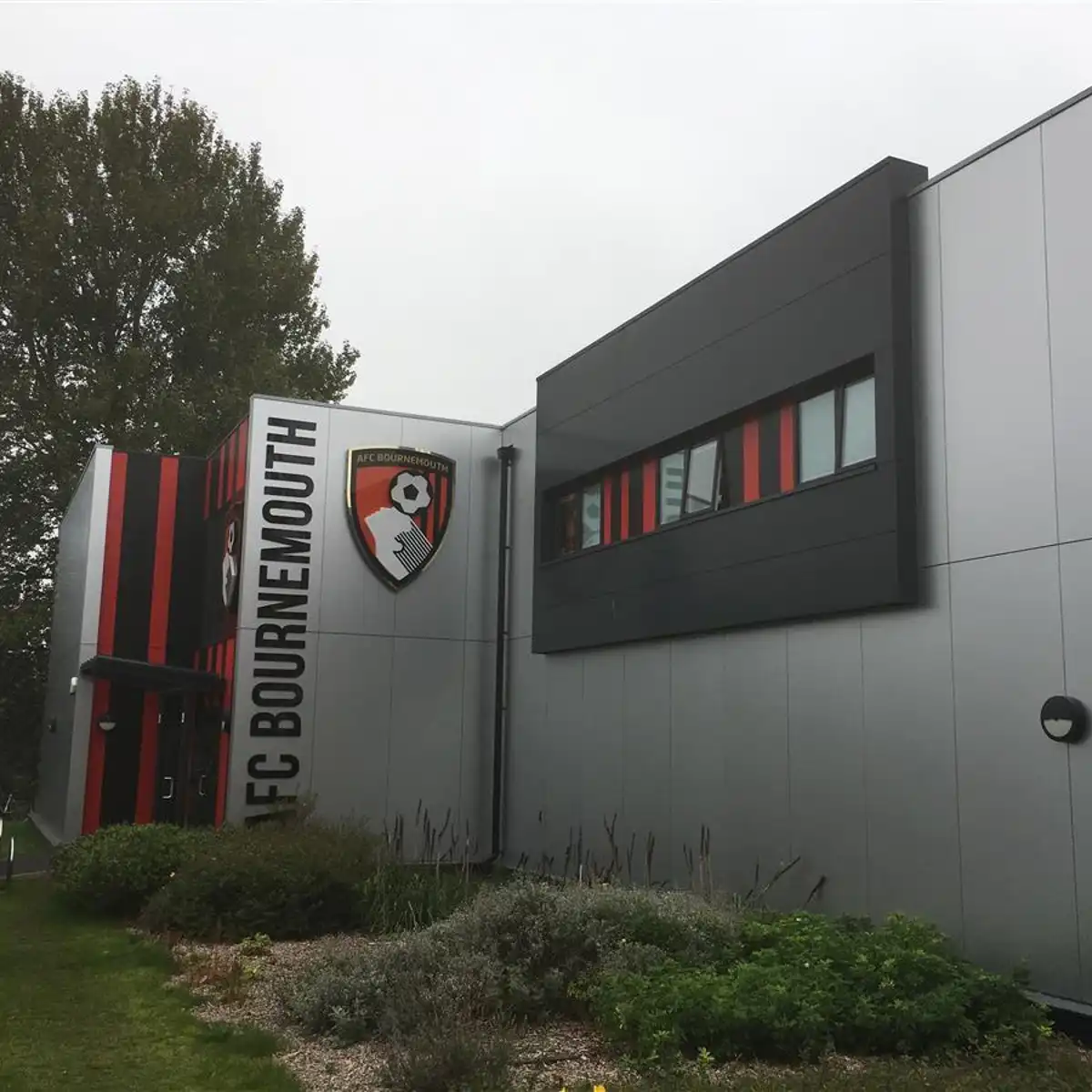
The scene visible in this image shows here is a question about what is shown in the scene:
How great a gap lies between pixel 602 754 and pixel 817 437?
15.4ft

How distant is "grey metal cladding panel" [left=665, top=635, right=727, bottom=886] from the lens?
1082 centimetres

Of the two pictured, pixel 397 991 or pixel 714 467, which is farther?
pixel 714 467

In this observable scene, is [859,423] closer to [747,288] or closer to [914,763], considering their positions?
[747,288]

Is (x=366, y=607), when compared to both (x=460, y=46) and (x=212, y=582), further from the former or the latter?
(x=460, y=46)

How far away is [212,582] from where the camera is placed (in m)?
17.1

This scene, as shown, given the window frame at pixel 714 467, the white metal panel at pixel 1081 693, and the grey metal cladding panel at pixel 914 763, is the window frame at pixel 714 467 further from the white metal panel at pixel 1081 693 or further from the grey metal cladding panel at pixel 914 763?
the white metal panel at pixel 1081 693

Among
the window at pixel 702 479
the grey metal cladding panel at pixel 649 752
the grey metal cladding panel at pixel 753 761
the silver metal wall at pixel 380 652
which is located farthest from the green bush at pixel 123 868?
the window at pixel 702 479

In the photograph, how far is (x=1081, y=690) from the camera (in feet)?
23.8

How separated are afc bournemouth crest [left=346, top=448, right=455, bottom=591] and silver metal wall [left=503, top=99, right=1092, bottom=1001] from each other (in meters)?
6.04

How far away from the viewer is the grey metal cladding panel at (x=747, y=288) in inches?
365

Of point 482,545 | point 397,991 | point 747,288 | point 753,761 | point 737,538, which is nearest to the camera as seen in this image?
point 397,991

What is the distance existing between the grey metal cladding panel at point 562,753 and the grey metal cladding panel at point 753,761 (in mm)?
3000

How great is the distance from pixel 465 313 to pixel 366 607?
8708 mm

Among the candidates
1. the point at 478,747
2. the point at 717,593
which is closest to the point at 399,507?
the point at 478,747
